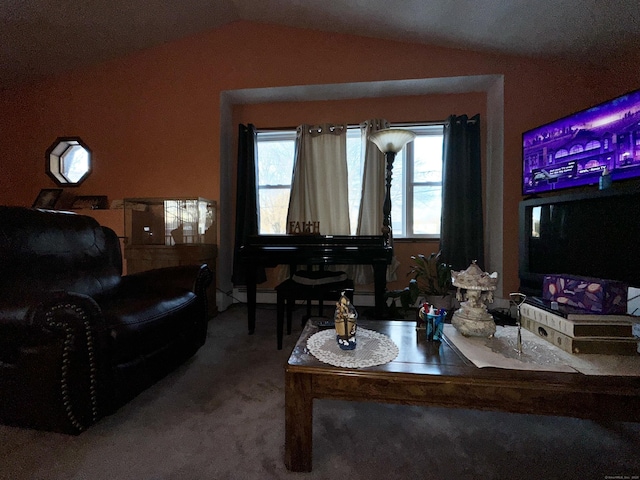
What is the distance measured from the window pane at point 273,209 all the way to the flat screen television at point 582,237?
90.7 inches

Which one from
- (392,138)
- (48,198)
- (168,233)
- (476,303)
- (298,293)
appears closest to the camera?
(476,303)

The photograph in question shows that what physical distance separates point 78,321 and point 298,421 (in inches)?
34.5

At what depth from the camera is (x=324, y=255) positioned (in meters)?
2.14

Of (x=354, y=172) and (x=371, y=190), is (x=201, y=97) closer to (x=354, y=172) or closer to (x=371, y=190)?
(x=354, y=172)

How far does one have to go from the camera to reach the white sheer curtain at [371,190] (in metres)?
2.97

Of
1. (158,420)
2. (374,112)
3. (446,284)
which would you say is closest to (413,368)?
(158,420)

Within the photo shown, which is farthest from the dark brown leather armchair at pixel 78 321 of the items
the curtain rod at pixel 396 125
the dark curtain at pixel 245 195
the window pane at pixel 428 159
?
the window pane at pixel 428 159

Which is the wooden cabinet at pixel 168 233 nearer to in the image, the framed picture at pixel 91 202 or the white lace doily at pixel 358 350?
the framed picture at pixel 91 202

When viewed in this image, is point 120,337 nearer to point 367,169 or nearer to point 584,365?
point 584,365

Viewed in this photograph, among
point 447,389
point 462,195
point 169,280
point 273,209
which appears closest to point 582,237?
point 462,195

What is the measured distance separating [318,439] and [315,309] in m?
1.87

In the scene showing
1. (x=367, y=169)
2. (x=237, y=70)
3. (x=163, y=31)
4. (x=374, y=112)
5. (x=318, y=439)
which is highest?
(x=163, y=31)

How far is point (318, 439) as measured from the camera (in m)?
1.07

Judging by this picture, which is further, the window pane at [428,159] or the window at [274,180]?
the window at [274,180]
